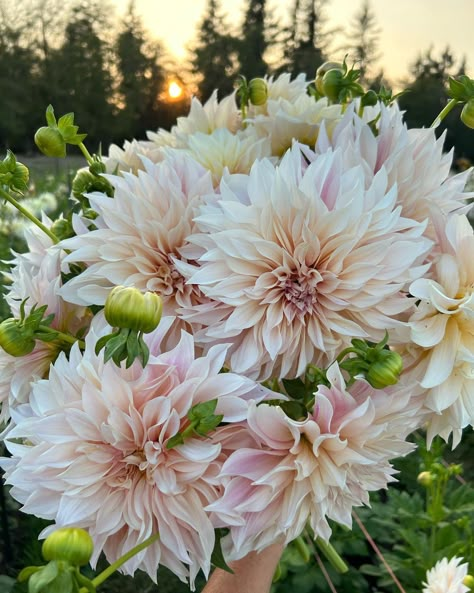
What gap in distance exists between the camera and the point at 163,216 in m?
0.41

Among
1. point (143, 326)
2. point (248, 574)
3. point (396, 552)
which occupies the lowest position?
point (396, 552)

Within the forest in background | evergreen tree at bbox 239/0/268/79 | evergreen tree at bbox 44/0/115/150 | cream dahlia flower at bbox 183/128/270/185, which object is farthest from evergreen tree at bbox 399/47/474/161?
cream dahlia flower at bbox 183/128/270/185

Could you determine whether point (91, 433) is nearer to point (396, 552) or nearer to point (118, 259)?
point (118, 259)

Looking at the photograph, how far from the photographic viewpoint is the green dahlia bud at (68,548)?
11.5 inches

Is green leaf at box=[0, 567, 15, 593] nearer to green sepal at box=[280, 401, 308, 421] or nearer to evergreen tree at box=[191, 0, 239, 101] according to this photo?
green sepal at box=[280, 401, 308, 421]

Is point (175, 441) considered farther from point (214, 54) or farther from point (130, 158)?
point (214, 54)

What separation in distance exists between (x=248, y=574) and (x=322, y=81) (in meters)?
0.40

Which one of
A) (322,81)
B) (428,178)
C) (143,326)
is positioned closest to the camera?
(143,326)

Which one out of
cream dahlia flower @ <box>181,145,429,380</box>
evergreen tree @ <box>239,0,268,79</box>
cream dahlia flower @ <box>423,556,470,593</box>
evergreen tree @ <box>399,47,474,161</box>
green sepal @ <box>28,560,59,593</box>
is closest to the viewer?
green sepal @ <box>28,560,59,593</box>

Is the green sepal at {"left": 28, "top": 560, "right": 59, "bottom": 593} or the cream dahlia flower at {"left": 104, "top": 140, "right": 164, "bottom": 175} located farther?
the cream dahlia flower at {"left": 104, "top": 140, "right": 164, "bottom": 175}

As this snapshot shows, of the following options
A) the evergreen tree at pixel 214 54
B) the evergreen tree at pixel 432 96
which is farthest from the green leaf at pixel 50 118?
the evergreen tree at pixel 214 54

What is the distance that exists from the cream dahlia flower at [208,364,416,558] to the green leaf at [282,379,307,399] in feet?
0.13

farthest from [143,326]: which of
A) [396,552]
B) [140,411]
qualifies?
[396,552]

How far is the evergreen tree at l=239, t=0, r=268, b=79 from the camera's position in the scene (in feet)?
22.1
